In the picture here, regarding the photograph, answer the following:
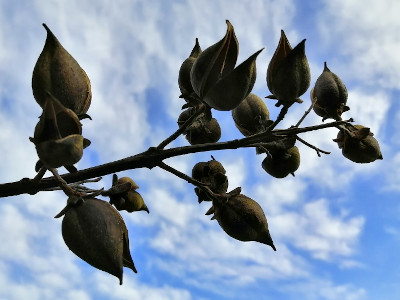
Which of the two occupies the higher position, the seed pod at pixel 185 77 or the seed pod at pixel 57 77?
the seed pod at pixel 185 77

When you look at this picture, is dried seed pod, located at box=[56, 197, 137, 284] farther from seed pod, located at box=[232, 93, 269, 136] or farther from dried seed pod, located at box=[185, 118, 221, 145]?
seed pod, located at box=[232, 93, 269, 136]

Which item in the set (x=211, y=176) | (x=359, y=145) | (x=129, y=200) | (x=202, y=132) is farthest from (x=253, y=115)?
(x=129, y=200)

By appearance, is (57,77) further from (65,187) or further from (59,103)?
(65,187)

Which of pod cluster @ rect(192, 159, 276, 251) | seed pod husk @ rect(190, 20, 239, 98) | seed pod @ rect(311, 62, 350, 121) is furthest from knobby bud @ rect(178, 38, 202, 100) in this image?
seed pod @ rect(311, 62, 350, 121)

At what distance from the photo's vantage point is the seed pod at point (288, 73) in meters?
2.62

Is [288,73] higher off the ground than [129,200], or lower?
higher

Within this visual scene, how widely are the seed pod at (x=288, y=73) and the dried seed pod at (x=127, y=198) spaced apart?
974 millimetres

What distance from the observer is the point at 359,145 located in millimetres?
3236

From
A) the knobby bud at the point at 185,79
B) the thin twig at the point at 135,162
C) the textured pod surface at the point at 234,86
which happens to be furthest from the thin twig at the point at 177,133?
the knobby bud at the point at 185,79

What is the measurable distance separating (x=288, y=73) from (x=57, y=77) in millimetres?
1142

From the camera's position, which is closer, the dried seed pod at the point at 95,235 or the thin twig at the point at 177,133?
the dried seed pod at the point at 95,235

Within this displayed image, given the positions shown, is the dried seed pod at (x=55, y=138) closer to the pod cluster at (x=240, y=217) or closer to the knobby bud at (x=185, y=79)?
the knobby bud at (x=185, y=79)

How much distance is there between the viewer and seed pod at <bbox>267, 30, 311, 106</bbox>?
2.62 metres

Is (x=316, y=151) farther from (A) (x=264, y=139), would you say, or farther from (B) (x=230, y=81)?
(B) (x=230, y=81)
